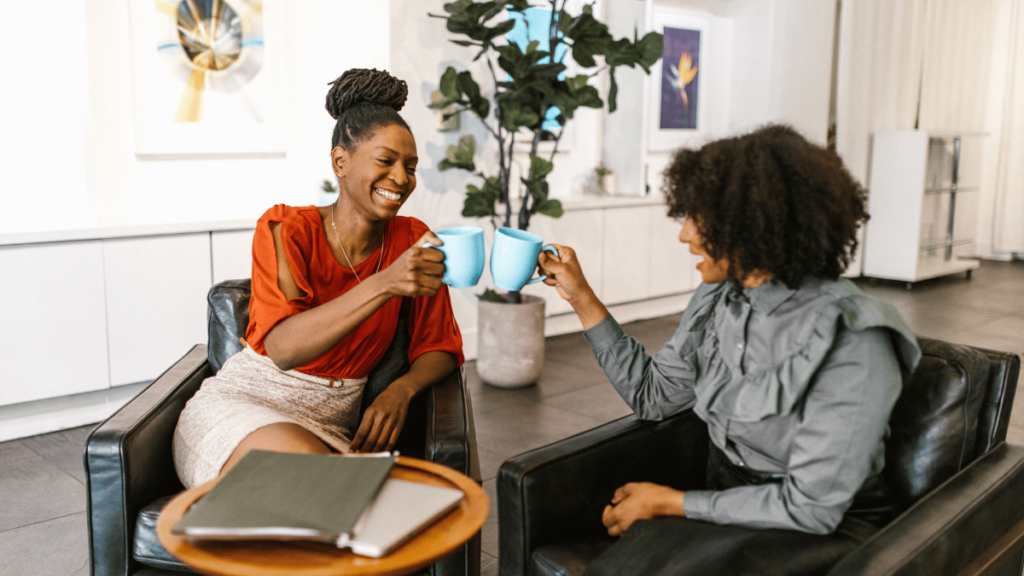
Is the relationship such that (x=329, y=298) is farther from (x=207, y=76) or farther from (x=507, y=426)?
(x=207, y=76)

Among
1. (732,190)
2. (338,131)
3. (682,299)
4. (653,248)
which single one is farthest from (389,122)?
(682,299)

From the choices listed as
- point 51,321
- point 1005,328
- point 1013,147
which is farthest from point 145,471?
point 1013,147

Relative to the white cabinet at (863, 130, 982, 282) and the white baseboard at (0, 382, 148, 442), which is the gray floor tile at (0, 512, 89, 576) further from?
the white cabinet at (863, 130, 982, 282)

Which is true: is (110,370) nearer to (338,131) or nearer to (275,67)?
(275,67)

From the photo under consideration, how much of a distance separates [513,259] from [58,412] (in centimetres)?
266

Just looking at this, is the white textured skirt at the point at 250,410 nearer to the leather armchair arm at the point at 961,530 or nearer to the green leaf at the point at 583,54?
the leather armchair arm at the point at 961,530

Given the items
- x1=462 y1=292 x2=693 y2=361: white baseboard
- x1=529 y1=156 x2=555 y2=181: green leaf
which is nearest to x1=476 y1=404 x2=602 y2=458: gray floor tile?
x1=462 y1=292 x2=693 y2=361: white baseboard

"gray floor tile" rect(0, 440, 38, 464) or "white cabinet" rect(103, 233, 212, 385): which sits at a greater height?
"white cabinet" rect(103, 233, 212, 385)

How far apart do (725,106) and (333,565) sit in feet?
20.4

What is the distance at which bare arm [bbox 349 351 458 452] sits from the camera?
1757 millimetres

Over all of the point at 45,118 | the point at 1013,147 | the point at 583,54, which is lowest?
the point at 45,118

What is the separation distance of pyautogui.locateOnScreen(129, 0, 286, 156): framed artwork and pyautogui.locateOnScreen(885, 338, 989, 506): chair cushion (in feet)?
10.7

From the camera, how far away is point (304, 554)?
1035 millimetres

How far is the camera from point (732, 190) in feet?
4.22
